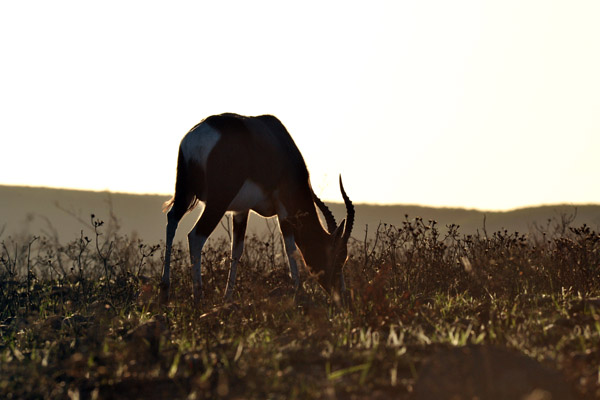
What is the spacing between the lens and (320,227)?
33.6 ft

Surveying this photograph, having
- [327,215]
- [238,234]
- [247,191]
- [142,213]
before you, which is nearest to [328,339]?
[247,191]

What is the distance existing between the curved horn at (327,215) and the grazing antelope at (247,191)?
2cm

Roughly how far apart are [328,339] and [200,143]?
3.96 m

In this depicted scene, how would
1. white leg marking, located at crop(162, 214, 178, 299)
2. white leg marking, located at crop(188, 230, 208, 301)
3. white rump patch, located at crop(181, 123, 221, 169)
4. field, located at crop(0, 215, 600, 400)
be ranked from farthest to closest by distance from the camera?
white rump patch, located at crop(181, 123, 221, 169) → white leg marking, located at crop(162, 214, 178, 299) → white leg marking, located at crop(188, 230, 208, 301) → field, located at crop(0, 215, 600, 400)

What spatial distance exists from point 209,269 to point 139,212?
32.0 meters

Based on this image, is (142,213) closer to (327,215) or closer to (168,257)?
(327,215)

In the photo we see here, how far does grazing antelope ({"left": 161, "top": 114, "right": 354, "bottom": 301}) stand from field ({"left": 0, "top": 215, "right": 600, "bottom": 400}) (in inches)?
13.4

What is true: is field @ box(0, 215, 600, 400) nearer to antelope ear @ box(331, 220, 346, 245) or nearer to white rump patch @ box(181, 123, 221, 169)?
antelope ear @ box(331, 220, 346, 245)

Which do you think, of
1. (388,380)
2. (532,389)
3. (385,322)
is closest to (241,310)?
(385,322)

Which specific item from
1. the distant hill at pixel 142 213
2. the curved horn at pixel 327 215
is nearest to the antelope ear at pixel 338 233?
the curved horn at pixel 327 215

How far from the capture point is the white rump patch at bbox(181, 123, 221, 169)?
9281 millimetres

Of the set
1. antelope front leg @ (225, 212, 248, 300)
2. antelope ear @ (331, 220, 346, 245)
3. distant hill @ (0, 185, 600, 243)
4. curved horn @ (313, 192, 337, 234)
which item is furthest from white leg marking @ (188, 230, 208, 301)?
distant hill @ (0, 185, 600, 243)

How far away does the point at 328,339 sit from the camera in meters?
6.16

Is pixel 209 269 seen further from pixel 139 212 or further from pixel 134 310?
pixel 139 212
